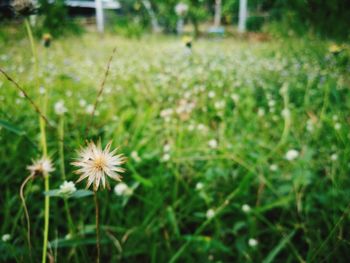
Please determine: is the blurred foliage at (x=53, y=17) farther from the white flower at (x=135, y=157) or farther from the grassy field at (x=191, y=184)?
the white flower at (x=135, y=157)

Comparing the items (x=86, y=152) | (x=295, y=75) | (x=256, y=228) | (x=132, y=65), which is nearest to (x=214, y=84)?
(x=295, y=75)

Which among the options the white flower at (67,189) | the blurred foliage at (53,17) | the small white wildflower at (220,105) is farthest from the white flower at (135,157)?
the blurred foliage at (53,17)

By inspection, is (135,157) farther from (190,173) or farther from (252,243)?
(252,243)

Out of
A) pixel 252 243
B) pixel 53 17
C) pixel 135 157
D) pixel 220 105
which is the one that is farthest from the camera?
pixel 53 17

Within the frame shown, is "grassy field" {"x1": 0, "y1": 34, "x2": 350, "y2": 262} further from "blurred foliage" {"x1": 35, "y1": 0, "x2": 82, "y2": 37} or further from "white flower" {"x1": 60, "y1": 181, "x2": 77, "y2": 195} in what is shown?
"blurred foliage" {"x1": 35, "y1": 0, "x2": 82, "y2": 37}

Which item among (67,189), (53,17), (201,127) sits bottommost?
(201,127)

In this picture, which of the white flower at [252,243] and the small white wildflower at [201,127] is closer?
the white flower at [252,243]

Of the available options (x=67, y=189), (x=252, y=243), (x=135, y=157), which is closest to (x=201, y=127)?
(x=135, y=157)

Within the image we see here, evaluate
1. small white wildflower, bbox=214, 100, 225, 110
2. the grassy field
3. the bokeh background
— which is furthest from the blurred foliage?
small white wildflower, bbox=214, 100, 225, 110

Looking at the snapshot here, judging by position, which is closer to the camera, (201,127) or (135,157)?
(135,157)

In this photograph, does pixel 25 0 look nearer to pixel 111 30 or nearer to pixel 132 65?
pixel 132 65

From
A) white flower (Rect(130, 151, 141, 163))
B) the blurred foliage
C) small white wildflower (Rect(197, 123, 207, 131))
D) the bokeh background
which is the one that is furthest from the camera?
the blurred foliage
